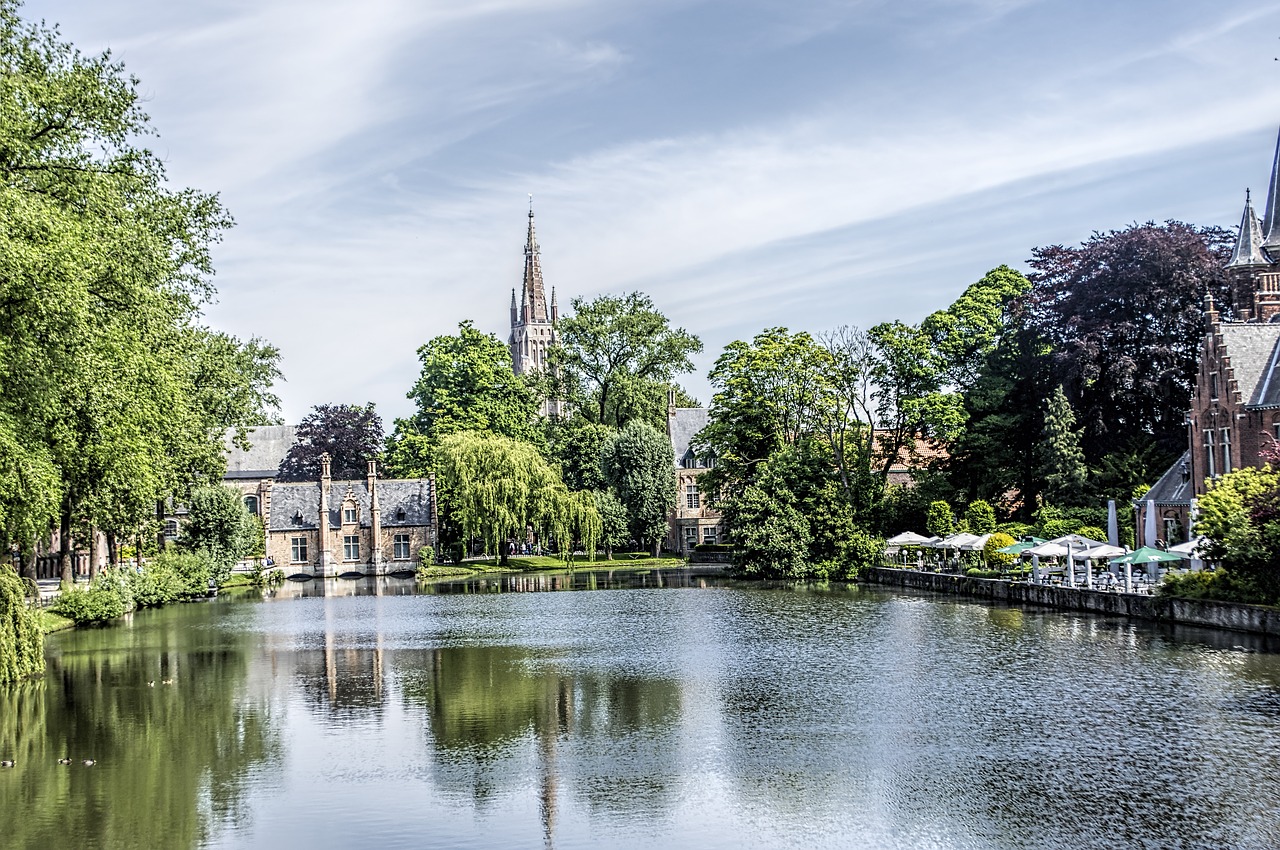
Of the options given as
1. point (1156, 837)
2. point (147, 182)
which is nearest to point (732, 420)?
point (147, 182)

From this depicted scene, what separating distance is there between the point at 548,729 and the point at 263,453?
8009cm

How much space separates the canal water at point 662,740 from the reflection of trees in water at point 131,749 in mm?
59

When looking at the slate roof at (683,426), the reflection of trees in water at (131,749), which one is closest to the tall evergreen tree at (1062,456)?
the reflection of trees in water at (131,749)

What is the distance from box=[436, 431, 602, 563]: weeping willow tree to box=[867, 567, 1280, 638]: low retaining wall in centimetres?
2381

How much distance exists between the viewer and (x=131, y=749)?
17.9 metres

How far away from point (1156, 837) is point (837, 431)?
152ft

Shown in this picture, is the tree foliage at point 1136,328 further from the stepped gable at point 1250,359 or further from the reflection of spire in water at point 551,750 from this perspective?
the reflection of spire in water at point 551,750

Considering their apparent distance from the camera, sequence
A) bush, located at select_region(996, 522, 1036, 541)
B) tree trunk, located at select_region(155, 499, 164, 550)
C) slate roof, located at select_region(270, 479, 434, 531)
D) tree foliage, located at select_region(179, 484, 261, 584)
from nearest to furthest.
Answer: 1. bush, located at select_region(996, 522, 1036, 541)
2. tree trunk, located at select_region(155, 499, 164, 550)
3. tree foliage, located at select_region(179, 484, 261, 584)
4. slate roof, located at select_region(270, 479, 434, 531)

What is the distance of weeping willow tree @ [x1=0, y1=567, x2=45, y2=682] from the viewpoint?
2191cm

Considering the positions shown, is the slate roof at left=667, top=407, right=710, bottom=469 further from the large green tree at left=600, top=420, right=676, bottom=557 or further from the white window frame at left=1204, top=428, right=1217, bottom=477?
the white window frame at left=1204, top=428, right=1217, bottom=477

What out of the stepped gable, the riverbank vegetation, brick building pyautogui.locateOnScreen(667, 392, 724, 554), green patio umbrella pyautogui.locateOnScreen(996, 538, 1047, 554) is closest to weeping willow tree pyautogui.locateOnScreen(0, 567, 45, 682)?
the riverbank vegetation

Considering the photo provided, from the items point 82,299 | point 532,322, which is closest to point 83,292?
point 82,299

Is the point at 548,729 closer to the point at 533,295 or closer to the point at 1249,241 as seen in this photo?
the point at 1249,241

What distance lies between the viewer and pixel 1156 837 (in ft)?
41.0
